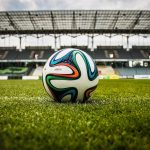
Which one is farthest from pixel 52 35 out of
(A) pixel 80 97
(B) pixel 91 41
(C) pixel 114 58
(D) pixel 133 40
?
(A) pixel 80 97

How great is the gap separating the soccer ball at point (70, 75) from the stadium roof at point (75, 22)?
40.0 metres

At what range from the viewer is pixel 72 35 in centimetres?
5856

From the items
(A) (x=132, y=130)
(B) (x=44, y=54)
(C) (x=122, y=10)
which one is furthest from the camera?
(B) (x=44, y=54)

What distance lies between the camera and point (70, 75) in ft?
20.7

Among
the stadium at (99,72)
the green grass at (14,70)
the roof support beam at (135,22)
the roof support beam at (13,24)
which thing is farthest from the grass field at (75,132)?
the green grass at (14,70)

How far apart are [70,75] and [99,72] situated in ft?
174

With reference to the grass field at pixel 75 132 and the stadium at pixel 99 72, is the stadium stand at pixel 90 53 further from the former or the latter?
the grass field at pixel 75 132

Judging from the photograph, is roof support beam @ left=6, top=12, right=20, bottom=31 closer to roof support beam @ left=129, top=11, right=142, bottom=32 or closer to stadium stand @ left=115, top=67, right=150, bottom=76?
roof support beam @ left=129, top=11, right=142, bottom=32

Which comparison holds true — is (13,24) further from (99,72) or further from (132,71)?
(132,71)

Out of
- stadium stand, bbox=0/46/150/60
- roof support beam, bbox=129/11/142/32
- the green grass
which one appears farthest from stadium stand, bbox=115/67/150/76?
the green grass

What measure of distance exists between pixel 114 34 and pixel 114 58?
502 centimetres

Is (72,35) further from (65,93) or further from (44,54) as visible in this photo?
(65,93)

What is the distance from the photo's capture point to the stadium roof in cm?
4662

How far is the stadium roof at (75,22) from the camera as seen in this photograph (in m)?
46.6
